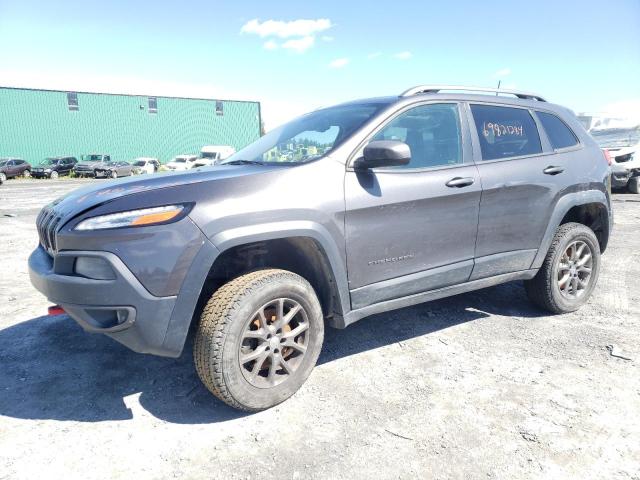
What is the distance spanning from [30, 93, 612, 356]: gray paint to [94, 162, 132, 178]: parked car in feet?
99.3

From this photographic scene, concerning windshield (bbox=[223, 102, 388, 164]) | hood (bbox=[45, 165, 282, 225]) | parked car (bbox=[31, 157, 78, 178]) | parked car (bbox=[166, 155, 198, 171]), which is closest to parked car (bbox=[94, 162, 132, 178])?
parked car (bbox=[31, 157, 78, 178])

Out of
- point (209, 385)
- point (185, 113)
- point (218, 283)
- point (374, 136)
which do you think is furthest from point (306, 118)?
point (185, 113)

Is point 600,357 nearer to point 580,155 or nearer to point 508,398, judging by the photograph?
point 508,398

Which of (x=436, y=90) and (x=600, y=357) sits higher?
(x=436, y=90)

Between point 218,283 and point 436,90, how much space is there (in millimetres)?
2094

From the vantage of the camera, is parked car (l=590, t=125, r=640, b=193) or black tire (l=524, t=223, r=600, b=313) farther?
parked car (l=590, t=125, r=640, b=193)

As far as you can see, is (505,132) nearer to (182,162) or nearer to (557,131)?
(557,131)

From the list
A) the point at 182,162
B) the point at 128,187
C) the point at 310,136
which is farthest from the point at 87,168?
the point at 128,187

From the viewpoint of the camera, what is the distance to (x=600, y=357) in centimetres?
309

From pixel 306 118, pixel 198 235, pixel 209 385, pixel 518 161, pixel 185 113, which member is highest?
pixel 185 113

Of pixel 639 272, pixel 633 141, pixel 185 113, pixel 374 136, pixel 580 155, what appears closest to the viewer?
pixel 374 136

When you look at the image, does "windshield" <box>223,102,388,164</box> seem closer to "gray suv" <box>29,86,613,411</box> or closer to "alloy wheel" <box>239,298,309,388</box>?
"gray suv" <box>29,86,613,411</box>

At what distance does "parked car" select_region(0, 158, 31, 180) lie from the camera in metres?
27.4

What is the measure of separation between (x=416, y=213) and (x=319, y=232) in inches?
29.2
